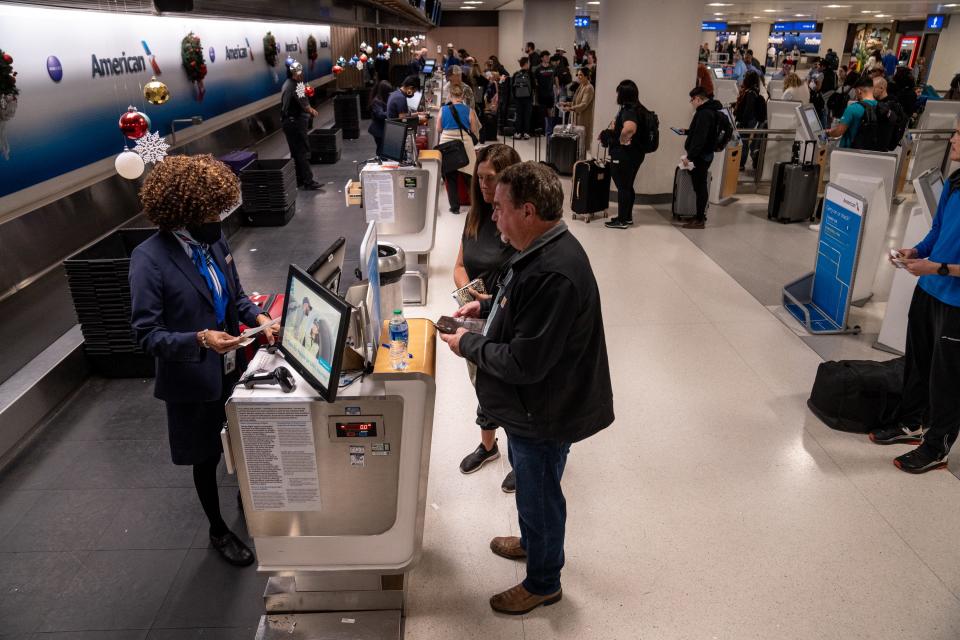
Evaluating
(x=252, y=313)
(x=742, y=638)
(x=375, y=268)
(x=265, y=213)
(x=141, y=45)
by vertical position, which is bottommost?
(x=742, y=638)

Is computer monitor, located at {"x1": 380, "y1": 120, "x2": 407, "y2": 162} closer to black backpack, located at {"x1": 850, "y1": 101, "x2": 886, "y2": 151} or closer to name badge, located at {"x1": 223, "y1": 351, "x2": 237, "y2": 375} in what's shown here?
name badge, located at {"x1": 223, "y1": 351, "x2": 237, "y2": 375}

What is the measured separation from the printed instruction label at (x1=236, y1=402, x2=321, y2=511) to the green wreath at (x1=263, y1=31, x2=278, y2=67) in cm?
1423

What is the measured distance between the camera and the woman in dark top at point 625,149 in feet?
24.7

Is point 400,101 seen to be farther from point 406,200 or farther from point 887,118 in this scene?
point 887,118

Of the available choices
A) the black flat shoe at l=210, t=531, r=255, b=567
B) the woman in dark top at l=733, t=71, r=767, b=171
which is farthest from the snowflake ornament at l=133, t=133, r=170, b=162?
the woman in dark top at l=733, t=71, r=767, b=171

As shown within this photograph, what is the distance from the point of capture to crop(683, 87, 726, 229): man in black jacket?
7.38 m

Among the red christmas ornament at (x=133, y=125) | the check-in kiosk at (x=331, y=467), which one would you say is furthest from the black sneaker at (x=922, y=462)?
the red christmas ornament at (x=133, y=125)

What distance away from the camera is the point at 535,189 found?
81.3 inches

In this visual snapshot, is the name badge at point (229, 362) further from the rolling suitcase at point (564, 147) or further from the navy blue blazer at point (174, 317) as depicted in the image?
the rolling suitcase at point (564, 147)

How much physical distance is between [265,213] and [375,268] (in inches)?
251

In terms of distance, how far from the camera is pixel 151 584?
275 centimetres

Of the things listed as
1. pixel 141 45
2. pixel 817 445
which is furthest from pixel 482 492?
pixel 141 45

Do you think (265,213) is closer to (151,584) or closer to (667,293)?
(667,293)

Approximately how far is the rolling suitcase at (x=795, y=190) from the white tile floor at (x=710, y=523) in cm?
399
